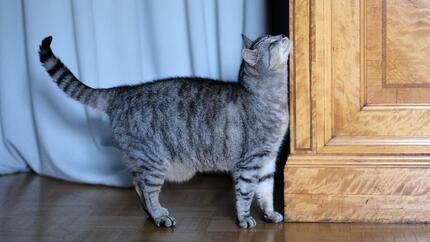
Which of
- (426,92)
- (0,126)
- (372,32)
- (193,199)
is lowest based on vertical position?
(193,199)

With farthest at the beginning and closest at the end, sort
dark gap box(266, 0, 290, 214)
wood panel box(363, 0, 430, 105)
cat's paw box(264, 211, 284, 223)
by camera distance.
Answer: dark gap box(266, 0, 290, 214) < cat's paw box(264, 211, 284, 223) < wood panel box(363, 0, 430, 105)

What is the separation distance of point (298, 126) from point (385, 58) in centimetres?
31

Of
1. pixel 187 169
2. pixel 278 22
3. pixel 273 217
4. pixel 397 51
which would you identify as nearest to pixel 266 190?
pixel 273 217

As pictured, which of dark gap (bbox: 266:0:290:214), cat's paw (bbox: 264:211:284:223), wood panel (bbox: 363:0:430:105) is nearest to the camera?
wood panel (bbox: 363:0:430:105)

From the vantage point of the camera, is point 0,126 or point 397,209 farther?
point 0,126

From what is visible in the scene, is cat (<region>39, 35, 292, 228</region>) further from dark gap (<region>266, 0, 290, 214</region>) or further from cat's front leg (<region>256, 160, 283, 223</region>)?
dark gap (<region>266, 0, 290, 214</region>)

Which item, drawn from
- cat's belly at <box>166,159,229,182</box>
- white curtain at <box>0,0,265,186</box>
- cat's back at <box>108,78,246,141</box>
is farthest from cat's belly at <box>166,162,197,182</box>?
white curtain at <box>0,0,265,186</box>

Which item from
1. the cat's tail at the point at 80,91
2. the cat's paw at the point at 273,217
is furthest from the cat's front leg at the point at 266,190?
→ the cat's tail at the point at 80,91

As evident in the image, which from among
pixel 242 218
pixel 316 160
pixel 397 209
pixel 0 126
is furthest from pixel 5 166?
pixel 397 209

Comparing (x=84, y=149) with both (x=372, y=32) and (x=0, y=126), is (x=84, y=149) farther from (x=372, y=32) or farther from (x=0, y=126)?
(x=372, y=32)

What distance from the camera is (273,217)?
2.08 m

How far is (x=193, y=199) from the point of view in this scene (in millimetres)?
2361

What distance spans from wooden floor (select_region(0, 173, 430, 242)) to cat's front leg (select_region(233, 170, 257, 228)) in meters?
0.03

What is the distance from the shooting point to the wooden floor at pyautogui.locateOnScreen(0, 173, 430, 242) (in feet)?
6.43
